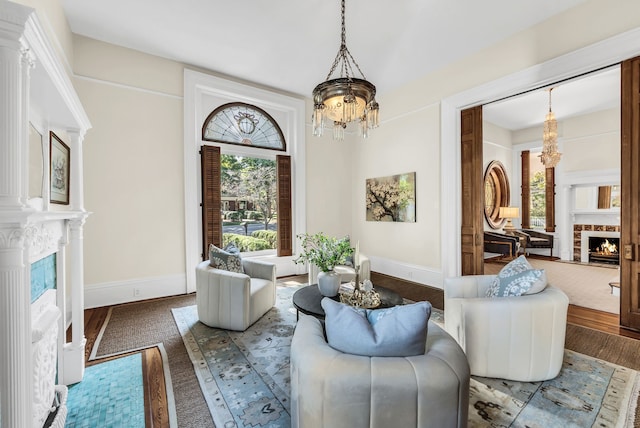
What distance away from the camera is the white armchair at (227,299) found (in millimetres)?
2852

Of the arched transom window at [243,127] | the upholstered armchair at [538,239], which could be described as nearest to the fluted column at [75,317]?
the arched transom window at [243,127]

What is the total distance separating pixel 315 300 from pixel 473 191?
10.1 feet

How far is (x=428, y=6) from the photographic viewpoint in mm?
3186

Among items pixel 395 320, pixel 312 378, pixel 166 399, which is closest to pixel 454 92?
pixel 395 320

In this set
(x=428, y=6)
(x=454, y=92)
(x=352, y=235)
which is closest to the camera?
(x=428, y=6)

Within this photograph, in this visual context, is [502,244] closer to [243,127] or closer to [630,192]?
[630,192]

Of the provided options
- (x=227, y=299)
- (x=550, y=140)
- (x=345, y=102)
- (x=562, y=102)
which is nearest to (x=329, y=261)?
(x=227, y=299)

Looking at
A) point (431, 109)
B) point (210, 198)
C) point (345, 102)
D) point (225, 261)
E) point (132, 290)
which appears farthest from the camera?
point (431, 109)

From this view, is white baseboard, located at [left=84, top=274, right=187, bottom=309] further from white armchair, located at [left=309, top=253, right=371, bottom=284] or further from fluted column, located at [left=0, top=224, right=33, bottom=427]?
fluted column, located at [left=0, top=224, right=33, bottom=427]

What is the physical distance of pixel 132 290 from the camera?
3889mm

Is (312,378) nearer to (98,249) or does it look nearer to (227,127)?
(98,249)

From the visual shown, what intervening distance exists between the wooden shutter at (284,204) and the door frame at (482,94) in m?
2.69

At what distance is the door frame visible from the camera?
2.90 m

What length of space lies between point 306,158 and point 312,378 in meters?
4.68
